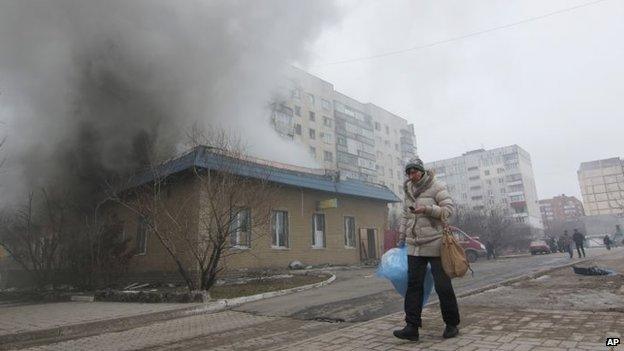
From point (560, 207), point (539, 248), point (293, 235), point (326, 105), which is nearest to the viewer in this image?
point (293, 235)

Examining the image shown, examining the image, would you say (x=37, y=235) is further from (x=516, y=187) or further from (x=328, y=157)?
(x=516, y=187)

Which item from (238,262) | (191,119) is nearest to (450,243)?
(238,262)

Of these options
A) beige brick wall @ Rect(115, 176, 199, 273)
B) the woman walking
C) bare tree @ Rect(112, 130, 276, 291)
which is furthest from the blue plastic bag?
beige brick wall @ Rect(115, 176, 199, 273)

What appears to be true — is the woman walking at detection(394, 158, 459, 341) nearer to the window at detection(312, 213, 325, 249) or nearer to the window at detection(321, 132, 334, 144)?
the window at detection(312, 213, 325, 249)

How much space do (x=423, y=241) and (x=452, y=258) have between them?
29cm

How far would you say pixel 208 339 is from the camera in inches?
196

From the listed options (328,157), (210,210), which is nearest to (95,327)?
(210,210)

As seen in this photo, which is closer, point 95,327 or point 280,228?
point 95,327

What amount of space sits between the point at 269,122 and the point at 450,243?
1650cm

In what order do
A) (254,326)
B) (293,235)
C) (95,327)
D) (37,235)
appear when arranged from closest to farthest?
(254,326) < (95,327) < (37,235) < (293,235)

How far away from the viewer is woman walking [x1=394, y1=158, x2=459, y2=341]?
12.1 ft

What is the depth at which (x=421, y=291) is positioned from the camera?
3760 millimetres

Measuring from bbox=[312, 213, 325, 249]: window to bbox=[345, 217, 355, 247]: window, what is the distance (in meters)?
1.81

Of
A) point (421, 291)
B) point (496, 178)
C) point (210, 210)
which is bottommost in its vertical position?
point (421, 291)
